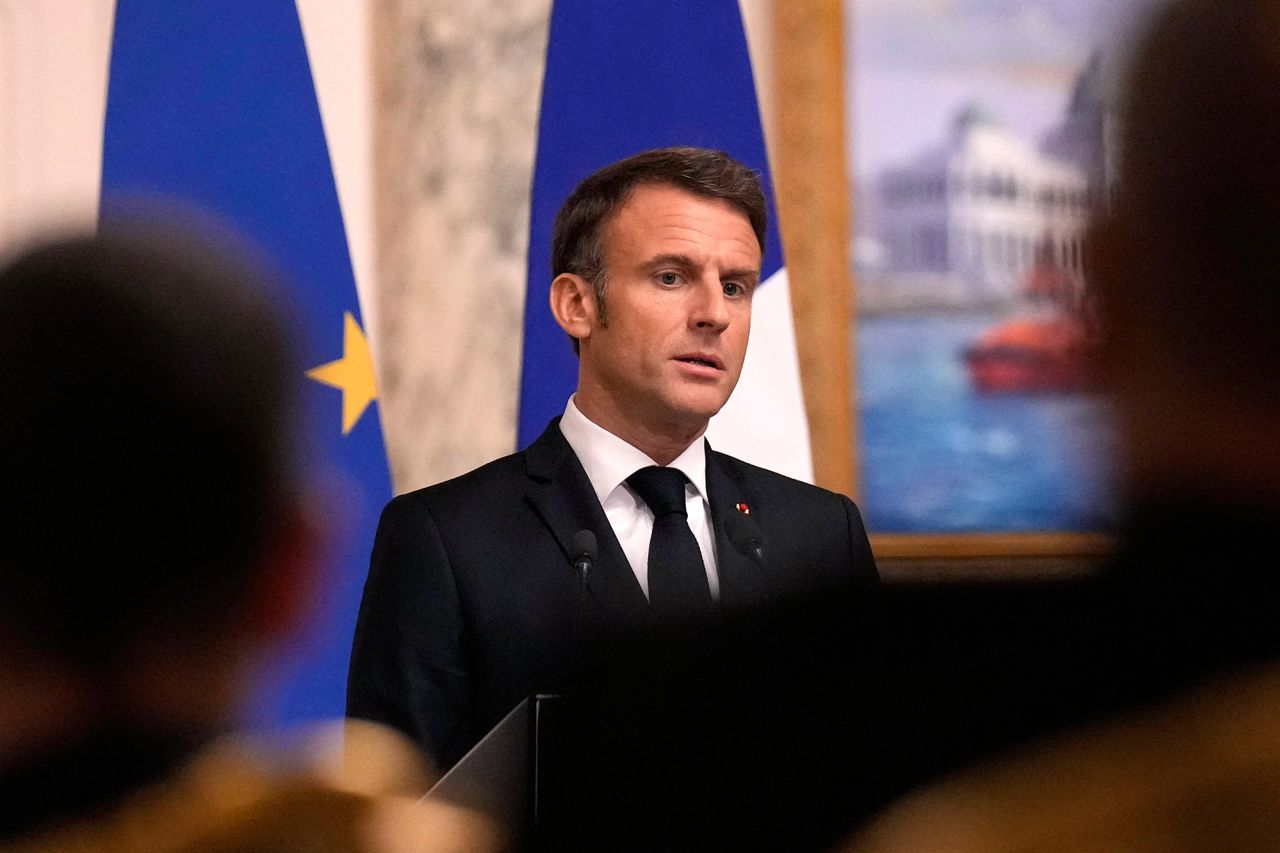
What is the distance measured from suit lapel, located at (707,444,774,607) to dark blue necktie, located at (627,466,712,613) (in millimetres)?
39

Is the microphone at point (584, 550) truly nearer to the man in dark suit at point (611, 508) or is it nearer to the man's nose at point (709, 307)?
the man in dark suit at point (611, 508)

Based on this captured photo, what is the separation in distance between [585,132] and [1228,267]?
318 centimetres

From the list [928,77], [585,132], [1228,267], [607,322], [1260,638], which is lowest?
[1260,638]

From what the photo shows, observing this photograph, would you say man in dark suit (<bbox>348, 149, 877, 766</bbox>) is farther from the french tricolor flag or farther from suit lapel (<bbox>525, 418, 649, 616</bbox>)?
the french tricolor flag

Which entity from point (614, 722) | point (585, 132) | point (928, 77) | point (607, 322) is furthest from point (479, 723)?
point (928, 77)

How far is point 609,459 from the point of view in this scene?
7.34 ft

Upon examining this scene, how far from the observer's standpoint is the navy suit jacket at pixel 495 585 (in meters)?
2.01

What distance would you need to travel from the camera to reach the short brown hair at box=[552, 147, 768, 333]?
92.1 inches

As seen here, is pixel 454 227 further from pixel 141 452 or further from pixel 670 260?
pixel 141 452

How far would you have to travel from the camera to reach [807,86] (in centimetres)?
380

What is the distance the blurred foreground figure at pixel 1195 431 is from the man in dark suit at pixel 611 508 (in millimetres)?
1452

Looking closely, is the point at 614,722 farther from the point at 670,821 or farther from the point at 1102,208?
the point at 1102,208

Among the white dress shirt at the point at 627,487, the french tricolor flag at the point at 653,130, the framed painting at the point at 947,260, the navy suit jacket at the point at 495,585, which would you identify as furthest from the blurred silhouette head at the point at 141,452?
the framed painting at the point at 947,260

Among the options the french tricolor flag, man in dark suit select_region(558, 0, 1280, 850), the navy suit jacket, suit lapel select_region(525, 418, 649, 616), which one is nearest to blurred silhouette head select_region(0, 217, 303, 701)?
man in dark suit select_region(558, 0, 1280, 850)
